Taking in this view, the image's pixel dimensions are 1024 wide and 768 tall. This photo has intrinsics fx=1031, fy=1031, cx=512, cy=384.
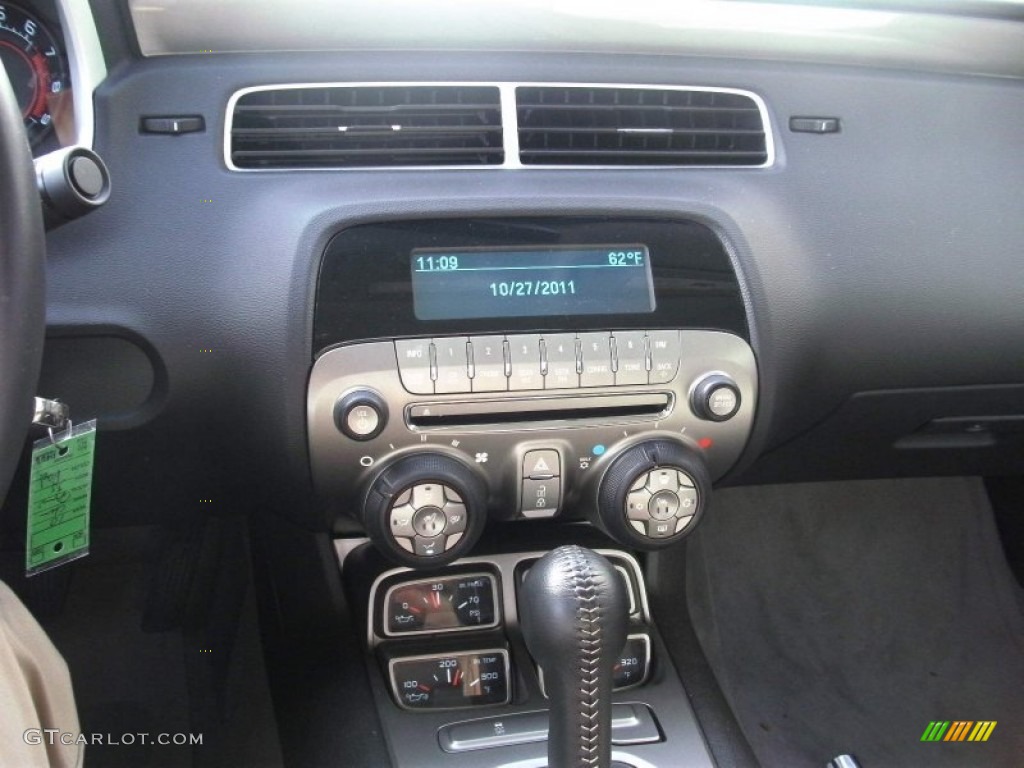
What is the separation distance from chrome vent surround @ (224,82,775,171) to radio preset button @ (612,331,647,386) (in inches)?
8.2

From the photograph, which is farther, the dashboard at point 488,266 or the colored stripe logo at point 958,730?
the colored stripe logo at point 958,730

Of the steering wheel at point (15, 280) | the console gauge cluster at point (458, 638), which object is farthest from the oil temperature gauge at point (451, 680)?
the steering wheel at point (15, 280)

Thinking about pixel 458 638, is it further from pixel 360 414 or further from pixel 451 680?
pixel 360 414

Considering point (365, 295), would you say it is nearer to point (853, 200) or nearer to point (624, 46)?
point (624, 46)

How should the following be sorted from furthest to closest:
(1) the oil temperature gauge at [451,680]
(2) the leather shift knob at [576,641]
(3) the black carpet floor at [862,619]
A: 1. (3) the black carpet floor at [862,619]
2. (1) the oil temperature gauge at [451,680]
3. (2) the leather shift knob at [576,641]

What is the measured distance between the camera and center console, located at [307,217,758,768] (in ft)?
3.64

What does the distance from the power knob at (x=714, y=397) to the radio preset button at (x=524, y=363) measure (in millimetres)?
185

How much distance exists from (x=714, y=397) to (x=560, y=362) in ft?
0.61

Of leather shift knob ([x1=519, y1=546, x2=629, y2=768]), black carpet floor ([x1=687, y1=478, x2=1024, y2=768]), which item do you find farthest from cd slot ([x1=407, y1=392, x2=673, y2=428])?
black carpet floor ([x1=687, y1=478, x2=1024, y2=768])

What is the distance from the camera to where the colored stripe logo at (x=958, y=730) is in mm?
1793

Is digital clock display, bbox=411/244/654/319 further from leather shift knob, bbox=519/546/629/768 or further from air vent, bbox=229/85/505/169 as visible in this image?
leather shift knob, bbox=519/546/629/768

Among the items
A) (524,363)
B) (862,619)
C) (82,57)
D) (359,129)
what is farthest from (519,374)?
(862,619)

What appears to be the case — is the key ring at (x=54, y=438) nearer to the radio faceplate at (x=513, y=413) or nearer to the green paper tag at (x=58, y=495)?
the green paper tag at (x=58, y=495)

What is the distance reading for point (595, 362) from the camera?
1.13 m
